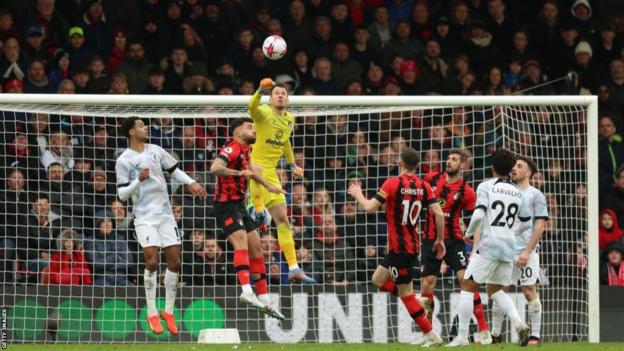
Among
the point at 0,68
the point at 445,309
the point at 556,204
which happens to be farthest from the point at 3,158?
the point at 556,204

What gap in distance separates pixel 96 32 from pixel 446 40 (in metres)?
5.04

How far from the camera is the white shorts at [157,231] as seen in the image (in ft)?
50.6

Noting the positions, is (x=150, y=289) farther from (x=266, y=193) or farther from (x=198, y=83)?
(x=198, y=83)

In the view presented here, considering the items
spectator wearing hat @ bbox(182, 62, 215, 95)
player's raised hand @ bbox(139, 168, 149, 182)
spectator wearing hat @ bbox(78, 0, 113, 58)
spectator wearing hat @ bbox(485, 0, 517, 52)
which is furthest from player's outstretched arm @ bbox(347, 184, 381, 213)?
spectator wearing hat @ bbox(485, 0, 517, 52)

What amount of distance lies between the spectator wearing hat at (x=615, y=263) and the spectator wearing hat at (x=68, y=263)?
629 cm

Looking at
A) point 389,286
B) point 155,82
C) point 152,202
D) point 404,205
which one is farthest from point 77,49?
point 404,205

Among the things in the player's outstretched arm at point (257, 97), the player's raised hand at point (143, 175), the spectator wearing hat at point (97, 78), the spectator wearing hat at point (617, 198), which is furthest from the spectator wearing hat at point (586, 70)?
the player's raised hand at point (143, 175)

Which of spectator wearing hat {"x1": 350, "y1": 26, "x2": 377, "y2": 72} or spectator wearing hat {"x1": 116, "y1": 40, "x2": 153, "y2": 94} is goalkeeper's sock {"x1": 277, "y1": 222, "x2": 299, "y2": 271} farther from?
spectator wearing hat {"x1": 350, "y1": 26, "x2": 377, "y2": 72}

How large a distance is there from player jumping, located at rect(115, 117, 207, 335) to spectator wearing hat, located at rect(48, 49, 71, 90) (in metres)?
4.27

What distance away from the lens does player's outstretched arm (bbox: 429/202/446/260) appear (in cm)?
1495

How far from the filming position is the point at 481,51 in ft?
72.0

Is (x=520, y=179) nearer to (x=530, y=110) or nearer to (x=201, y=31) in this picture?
(x=530, y=110)

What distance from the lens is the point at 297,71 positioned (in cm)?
2053

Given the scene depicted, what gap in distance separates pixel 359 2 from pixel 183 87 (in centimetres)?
369
